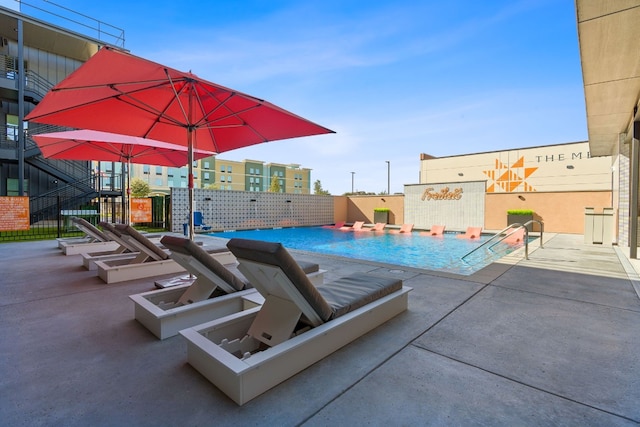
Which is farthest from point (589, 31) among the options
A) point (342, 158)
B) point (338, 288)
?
point (342, 158)

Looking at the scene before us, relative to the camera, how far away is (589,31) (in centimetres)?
359

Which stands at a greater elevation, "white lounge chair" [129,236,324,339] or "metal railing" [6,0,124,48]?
"metal railing" [6,0,124,48]

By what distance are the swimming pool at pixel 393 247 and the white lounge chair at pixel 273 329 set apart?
5.18 m

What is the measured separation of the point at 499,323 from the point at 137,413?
3.08 meters

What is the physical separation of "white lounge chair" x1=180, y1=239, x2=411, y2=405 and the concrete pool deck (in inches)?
3.6

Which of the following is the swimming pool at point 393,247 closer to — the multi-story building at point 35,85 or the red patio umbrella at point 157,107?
the red patio umbrella at point 157,107

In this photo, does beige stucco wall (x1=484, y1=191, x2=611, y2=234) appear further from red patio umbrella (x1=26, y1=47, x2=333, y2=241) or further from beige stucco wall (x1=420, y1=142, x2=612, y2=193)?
red patio umbrella (x1=26, y1=47, x2=333, y2=241)

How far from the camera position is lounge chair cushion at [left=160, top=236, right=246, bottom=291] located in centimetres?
269

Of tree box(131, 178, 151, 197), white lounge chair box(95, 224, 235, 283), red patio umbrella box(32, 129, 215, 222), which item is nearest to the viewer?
white lounge chair box(95, 224, 235, 283)

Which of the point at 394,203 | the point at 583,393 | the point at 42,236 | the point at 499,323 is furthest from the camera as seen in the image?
the point at 394,203

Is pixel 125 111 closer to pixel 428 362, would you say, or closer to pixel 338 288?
pixel 338 288

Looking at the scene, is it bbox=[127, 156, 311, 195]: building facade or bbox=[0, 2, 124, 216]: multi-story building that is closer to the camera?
bbox=[0, 2, 124, 216]: multi-story building

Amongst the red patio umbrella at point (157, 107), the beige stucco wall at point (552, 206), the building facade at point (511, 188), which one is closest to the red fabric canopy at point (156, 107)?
the red patio umbrella at point (157, 107)

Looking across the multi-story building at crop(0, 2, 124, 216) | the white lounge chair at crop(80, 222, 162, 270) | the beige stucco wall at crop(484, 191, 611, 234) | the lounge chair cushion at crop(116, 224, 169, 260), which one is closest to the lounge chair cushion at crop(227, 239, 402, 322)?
the lounge chair cushion at crop(116, 224, 169, 260)
